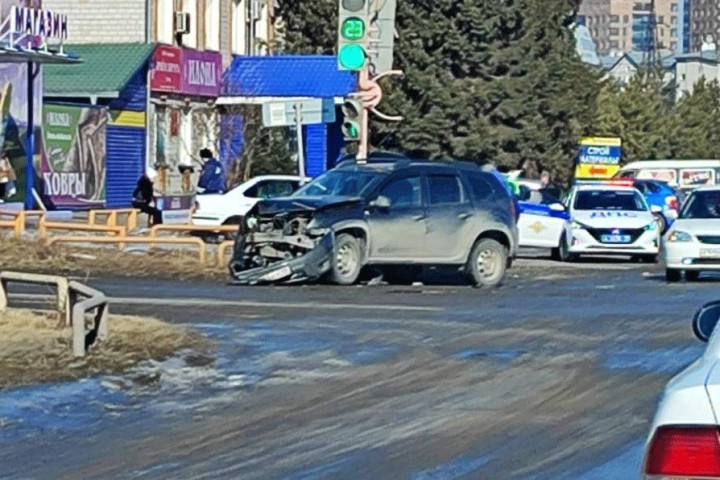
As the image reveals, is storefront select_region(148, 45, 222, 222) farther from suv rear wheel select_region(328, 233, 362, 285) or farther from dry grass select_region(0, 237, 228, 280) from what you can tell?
suv rear wheel select_region(328, 233, 362, 285)

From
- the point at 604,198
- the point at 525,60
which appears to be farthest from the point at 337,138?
the point at 604,198

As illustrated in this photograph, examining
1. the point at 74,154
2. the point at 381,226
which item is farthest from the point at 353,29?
the point at 74,154

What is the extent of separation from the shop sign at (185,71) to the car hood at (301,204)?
69.7 ft

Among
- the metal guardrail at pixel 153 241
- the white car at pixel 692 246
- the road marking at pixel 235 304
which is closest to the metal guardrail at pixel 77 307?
the road marking at pixel 235 304

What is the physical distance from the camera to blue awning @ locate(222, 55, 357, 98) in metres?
48.3

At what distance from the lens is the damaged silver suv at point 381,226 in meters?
22.9

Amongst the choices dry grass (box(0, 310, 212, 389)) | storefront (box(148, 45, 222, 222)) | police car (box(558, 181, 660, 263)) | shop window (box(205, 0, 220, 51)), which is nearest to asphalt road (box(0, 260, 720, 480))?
dry grass (box(0, 310, 212, 389))

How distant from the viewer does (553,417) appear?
1194 centimetres

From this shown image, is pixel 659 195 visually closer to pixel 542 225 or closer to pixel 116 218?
pixel 542 225

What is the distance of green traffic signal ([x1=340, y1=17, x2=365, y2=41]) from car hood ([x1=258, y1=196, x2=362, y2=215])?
111 inches

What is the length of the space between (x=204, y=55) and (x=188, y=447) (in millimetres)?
37510

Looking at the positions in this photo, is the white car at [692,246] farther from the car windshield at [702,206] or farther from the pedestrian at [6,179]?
the pedestrian at [6,179]

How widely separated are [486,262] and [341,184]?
2292 millimetres

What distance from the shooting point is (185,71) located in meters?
46.0
